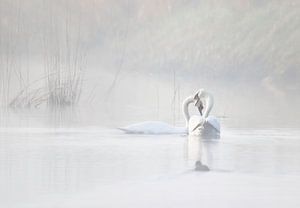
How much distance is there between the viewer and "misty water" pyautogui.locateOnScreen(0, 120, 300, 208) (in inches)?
159

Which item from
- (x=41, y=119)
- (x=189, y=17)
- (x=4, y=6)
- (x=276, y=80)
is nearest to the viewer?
(x=41, y=119)

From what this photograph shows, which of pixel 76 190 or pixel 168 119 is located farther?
pixel 168 119

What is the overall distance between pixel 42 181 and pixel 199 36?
17383 mm

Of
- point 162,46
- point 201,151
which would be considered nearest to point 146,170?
point 201,151

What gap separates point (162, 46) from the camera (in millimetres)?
21672

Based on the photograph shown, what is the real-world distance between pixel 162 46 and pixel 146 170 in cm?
1684

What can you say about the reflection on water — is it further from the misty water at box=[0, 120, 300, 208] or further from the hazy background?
the hazy background

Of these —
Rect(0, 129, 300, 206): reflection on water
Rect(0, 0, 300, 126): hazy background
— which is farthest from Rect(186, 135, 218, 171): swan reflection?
Rect(0, 0, 300, 126): hazy background

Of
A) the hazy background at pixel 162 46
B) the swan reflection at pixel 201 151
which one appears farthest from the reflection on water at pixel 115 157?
the hazy background at pixel 162 46

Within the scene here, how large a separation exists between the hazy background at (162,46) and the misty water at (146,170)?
6382mm

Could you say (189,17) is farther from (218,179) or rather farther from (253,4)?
(218,179)

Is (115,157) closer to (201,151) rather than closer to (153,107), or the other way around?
(201,151)

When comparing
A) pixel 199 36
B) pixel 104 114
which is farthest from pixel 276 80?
pixel 104 114

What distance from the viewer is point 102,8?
23.4 metres
